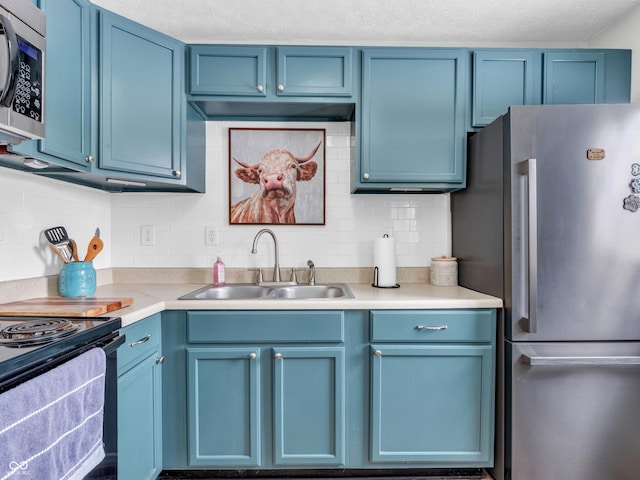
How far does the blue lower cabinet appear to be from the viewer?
138 centimetres

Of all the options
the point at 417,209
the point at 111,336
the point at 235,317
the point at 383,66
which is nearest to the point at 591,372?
the point at 417,209

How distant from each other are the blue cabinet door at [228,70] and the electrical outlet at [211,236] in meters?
0.80

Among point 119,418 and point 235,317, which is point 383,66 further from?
point 119,418

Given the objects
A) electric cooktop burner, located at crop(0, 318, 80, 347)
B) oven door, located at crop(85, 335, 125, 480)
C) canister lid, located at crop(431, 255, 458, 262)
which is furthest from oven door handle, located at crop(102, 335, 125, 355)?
canister lid, located at crop(431, 255, 458, 262)

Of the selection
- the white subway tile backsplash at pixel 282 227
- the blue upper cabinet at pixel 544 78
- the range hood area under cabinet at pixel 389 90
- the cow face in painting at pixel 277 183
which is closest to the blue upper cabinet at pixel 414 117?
the range hood area under cabinet at pixel 389 90

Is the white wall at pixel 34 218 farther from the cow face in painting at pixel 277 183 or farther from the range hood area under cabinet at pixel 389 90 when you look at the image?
the cow face in painting at pixel 277 183

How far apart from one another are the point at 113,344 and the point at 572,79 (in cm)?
256

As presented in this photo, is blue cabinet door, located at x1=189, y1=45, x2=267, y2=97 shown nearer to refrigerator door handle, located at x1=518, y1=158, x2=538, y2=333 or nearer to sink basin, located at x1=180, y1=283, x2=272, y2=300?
sink basin, located at x1=180, y1=283, x2=272, y2=300

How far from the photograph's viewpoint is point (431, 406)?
5.64 feet

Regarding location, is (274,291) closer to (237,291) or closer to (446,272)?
(237,291)

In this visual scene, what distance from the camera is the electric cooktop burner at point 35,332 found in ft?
3.22

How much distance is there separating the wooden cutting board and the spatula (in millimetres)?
233

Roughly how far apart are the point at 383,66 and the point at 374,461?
2.02 m

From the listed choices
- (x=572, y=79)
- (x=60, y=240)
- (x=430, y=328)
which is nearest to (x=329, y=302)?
(x=430, y=328)
